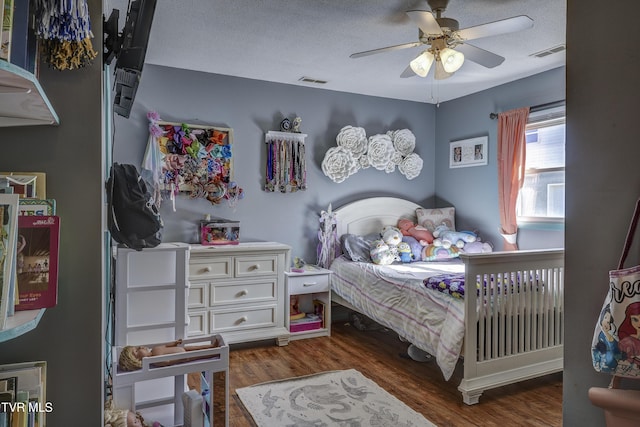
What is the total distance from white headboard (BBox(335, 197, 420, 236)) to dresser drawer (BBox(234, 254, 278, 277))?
0.97 meters

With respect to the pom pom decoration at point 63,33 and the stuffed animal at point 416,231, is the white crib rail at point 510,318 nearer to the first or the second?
the stuffed animal at point 416,231

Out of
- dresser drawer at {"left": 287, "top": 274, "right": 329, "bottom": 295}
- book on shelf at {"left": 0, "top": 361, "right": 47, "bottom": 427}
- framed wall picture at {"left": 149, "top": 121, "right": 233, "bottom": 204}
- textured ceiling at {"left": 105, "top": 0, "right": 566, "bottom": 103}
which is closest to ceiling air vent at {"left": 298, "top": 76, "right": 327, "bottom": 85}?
textured ceiling at {"left": 105, "top": 0, "right": 566, "bottom": 103}

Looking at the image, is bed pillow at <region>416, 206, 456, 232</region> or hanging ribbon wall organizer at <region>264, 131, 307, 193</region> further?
bed pillow at <region>416, 206, 456, 232</region>

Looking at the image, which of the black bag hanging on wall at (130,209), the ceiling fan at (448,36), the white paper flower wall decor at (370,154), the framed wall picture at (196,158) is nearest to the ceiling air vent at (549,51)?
the ceiling fan at (448,36)

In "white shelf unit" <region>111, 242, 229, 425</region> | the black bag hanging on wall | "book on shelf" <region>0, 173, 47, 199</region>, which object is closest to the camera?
"book on shelf" <region>0, 173, 47, 199</region>

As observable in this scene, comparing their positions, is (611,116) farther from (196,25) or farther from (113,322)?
(196,25)

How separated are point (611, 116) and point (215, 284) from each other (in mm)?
2978

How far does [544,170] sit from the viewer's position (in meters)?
3.79

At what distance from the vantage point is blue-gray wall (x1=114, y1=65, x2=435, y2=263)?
12.0ft

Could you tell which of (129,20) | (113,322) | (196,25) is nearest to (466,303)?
(113,322)

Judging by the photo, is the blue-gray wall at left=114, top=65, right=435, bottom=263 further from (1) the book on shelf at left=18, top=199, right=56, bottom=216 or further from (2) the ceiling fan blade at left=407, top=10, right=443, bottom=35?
(1) the book on shelf at left=18, top=199, right=56, bottom=216

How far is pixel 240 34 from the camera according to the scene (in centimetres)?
→ 294

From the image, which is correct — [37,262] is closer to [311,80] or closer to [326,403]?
[326,403]

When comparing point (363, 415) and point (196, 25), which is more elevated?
point (196, 25)
